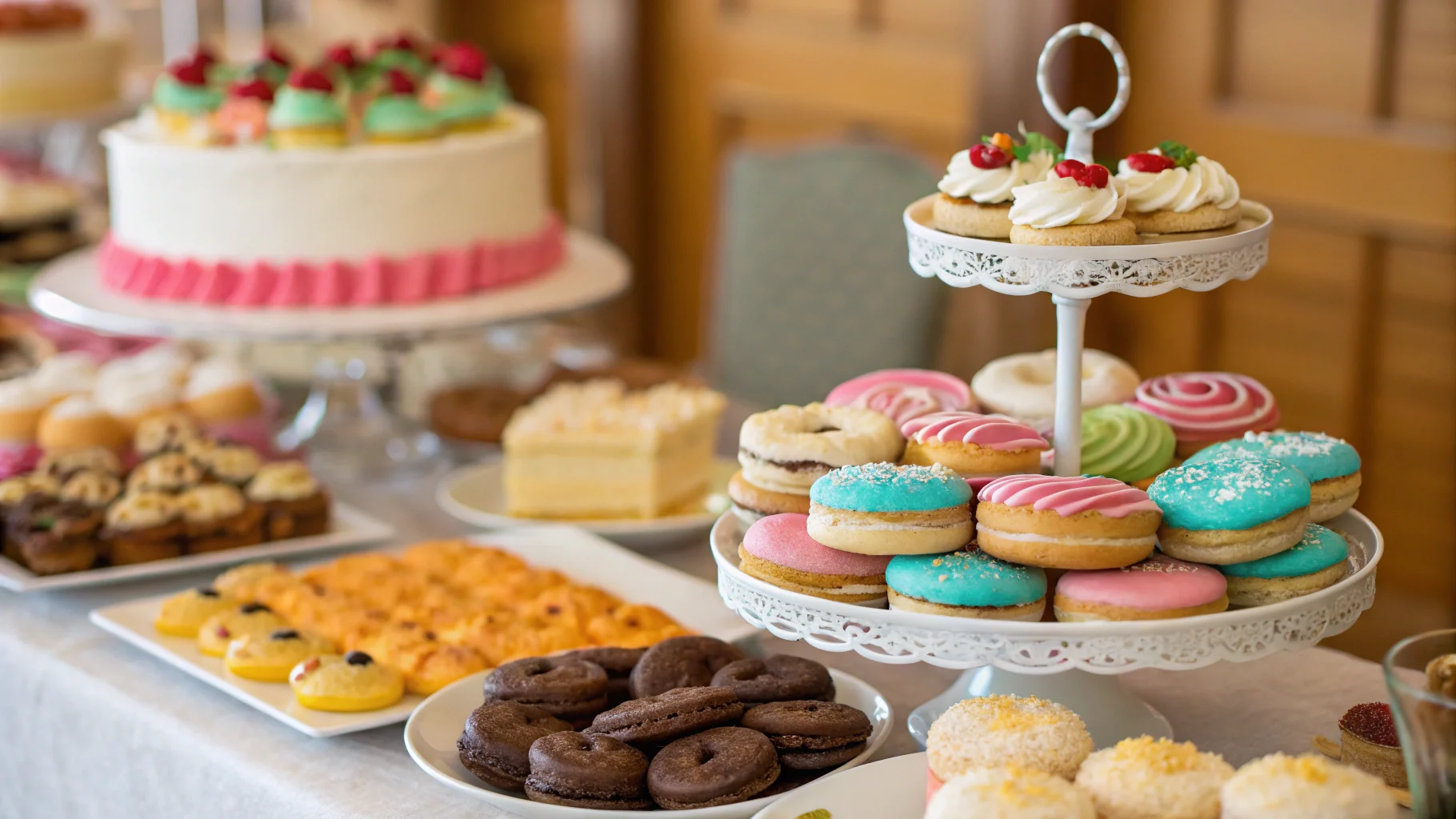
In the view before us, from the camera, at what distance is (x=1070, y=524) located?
119 cm

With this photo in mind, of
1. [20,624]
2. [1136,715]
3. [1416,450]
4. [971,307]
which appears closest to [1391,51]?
[1416,450]

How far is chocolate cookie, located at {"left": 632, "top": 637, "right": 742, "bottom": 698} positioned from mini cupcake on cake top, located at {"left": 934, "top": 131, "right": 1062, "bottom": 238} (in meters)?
0.43

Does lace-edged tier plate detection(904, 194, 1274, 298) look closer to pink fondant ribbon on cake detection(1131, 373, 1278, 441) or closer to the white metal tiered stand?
the white metal tiered stand

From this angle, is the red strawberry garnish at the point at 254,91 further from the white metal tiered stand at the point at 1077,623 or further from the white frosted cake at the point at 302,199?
the white metal tiered stand at the point at 1077,623

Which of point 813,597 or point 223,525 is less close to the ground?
point 813,597

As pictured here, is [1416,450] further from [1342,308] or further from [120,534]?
[120,534]

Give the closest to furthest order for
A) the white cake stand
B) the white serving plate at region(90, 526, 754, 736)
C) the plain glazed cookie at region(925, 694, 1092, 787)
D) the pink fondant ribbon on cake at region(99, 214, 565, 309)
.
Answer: the plain glazed cookie at region(925, 694, 1092, 787) < the white serving plate at region(90, 526, 754, 736) < the white cake stand < the pink fondant ribbon on cake at region(99, 214, 565, 309)

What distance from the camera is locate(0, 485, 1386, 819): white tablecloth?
137 cm

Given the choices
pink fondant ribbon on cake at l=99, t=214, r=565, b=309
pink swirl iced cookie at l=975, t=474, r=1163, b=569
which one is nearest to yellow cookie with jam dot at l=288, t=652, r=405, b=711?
pink swirl iced cookie at l=975, t=474, r=1163, b=569

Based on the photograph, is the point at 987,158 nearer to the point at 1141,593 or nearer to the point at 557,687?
the point at 1141,593

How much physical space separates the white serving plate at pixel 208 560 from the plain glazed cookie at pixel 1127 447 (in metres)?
0.93

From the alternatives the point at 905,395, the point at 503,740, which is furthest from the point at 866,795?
the point at 905,395

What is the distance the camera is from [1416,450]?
3152 millimetres

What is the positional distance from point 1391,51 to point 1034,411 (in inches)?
77.1
